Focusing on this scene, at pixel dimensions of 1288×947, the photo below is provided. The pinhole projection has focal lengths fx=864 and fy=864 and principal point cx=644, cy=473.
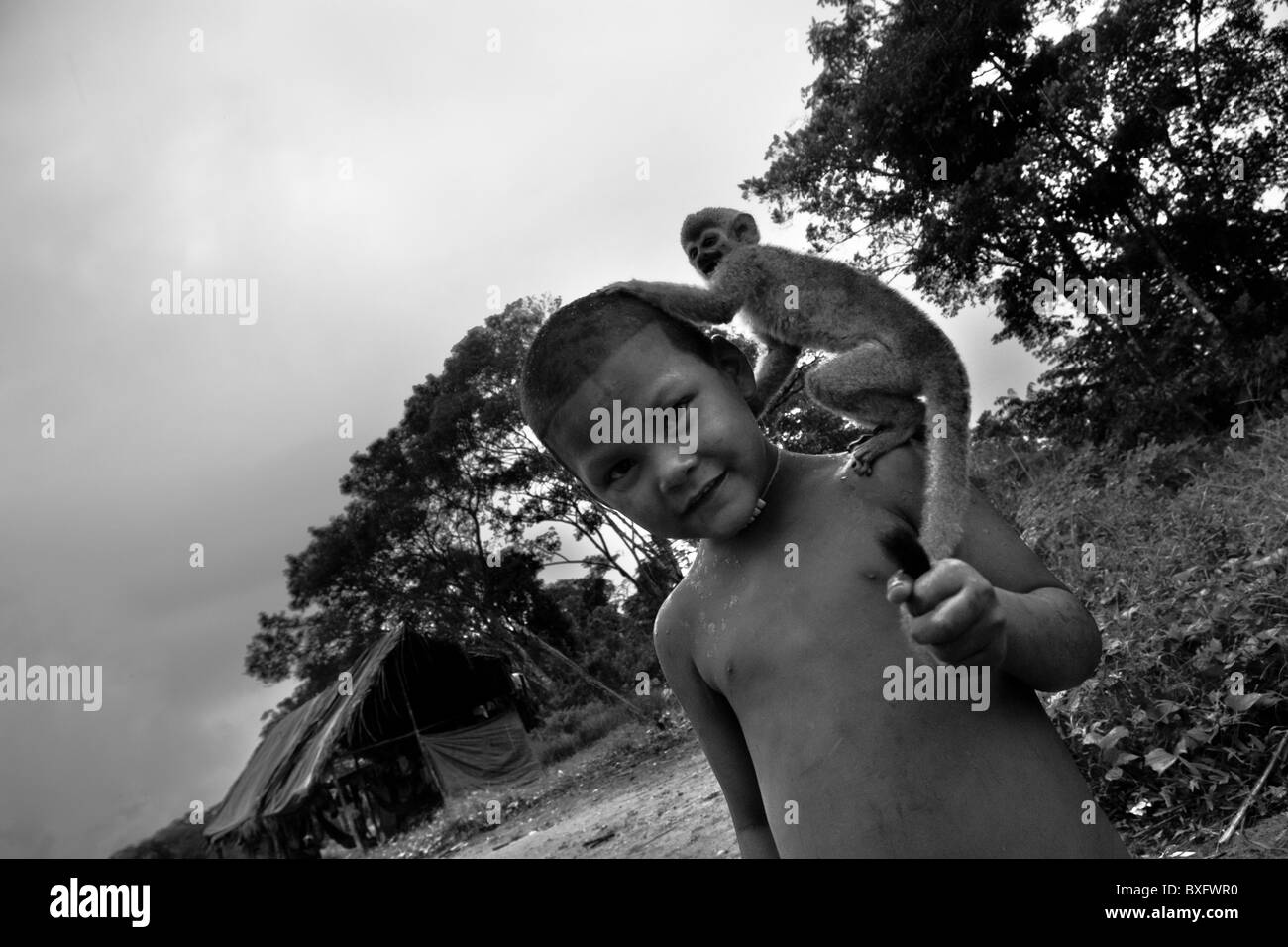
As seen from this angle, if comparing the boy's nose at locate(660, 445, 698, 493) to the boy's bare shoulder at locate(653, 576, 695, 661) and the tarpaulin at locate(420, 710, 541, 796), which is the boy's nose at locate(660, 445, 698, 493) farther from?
the tarpaulin at locate(420, 710, 541, 796)

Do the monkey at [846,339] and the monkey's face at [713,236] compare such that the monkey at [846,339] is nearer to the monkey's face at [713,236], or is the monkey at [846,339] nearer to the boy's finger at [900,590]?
the monkey's face at [713,236]

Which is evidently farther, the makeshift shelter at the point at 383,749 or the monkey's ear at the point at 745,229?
the makeshift shelter at the point at 383,749

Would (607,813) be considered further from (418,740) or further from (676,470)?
(676,470)

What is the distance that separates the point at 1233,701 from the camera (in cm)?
382

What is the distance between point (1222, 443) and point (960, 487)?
1104 centimetres

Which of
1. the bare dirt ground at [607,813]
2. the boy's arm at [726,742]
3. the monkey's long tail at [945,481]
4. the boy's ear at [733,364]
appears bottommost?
the bare dirt ground at [607,813]

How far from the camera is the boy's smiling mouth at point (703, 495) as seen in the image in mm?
1493

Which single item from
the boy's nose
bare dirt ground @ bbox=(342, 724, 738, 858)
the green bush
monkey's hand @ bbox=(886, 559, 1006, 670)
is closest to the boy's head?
the boy's nose

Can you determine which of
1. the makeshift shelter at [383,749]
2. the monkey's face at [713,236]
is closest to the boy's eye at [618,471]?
the monkey's face at [713,236]

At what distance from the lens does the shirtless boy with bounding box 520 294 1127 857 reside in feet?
4.43

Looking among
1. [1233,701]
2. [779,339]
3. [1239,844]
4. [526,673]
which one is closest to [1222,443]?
[1233,701]

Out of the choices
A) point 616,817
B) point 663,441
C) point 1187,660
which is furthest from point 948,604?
point 616,817

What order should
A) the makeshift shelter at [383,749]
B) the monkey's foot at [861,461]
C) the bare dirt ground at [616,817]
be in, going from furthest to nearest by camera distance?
1. the makeshift shelter at [383,749]
2. the bare dirt ground at [616,817]
3. the monkey's foot at [861,461]

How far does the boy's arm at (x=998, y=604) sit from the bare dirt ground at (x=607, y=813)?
165 inches
